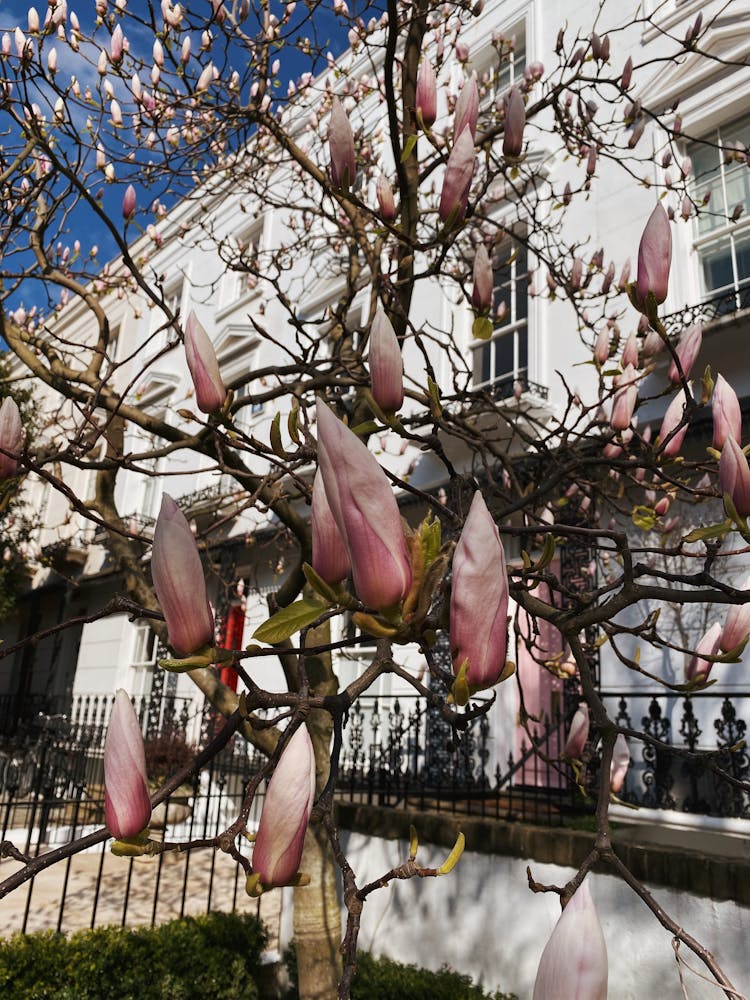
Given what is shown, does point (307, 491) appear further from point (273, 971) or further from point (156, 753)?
point (156, 753)

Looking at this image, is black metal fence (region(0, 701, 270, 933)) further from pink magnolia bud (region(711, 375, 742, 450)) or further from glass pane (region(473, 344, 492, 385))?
glass pane (region(473, 344, 492, 385))

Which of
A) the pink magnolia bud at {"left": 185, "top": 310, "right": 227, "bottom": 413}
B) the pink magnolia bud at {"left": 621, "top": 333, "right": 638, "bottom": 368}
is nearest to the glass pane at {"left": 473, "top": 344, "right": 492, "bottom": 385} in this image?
the pink magnolia bud at {"left": 621, "top": 333, "right": 638, "bottom": 368}

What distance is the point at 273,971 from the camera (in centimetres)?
522

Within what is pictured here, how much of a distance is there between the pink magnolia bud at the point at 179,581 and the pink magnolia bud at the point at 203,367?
0.65 m

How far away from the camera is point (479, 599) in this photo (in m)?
0.78

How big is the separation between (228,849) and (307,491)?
2.70 ft

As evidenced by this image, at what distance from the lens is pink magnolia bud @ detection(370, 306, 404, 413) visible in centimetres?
123

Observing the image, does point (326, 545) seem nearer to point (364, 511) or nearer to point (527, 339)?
point (364, 511)

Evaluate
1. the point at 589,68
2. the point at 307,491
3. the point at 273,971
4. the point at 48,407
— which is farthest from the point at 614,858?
the point at 48,407

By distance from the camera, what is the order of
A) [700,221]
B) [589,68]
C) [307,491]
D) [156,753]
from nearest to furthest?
[307,491] → [700,221] → [589,68] → [156,753]

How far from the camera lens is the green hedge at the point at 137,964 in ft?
13.4

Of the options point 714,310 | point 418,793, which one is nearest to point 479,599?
point 418,793

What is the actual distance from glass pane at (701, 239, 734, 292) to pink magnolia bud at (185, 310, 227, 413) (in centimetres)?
751

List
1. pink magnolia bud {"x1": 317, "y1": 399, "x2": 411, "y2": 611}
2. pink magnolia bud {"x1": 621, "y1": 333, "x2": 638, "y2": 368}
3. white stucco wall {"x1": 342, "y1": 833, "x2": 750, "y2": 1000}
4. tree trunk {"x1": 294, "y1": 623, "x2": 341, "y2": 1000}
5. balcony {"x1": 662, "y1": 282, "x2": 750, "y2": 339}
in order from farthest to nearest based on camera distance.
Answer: balcony {"x1": 662, "y1": 282, "x2": 750, "y2": 339}, white stucco wall {"x1": 342, "y1": 833, "x2": 750, "y2": 1000}, tree trunk {"x1": 294, "y1": 623, "x2": 341, "y2": 1000}, pink magnolia bud {"x1": 621, "y1": 333, "x2": 638, "y2": 368}, pink magnolia bud {"x1": 317, "y1": 399, "x2": 411, "y2": 611}
